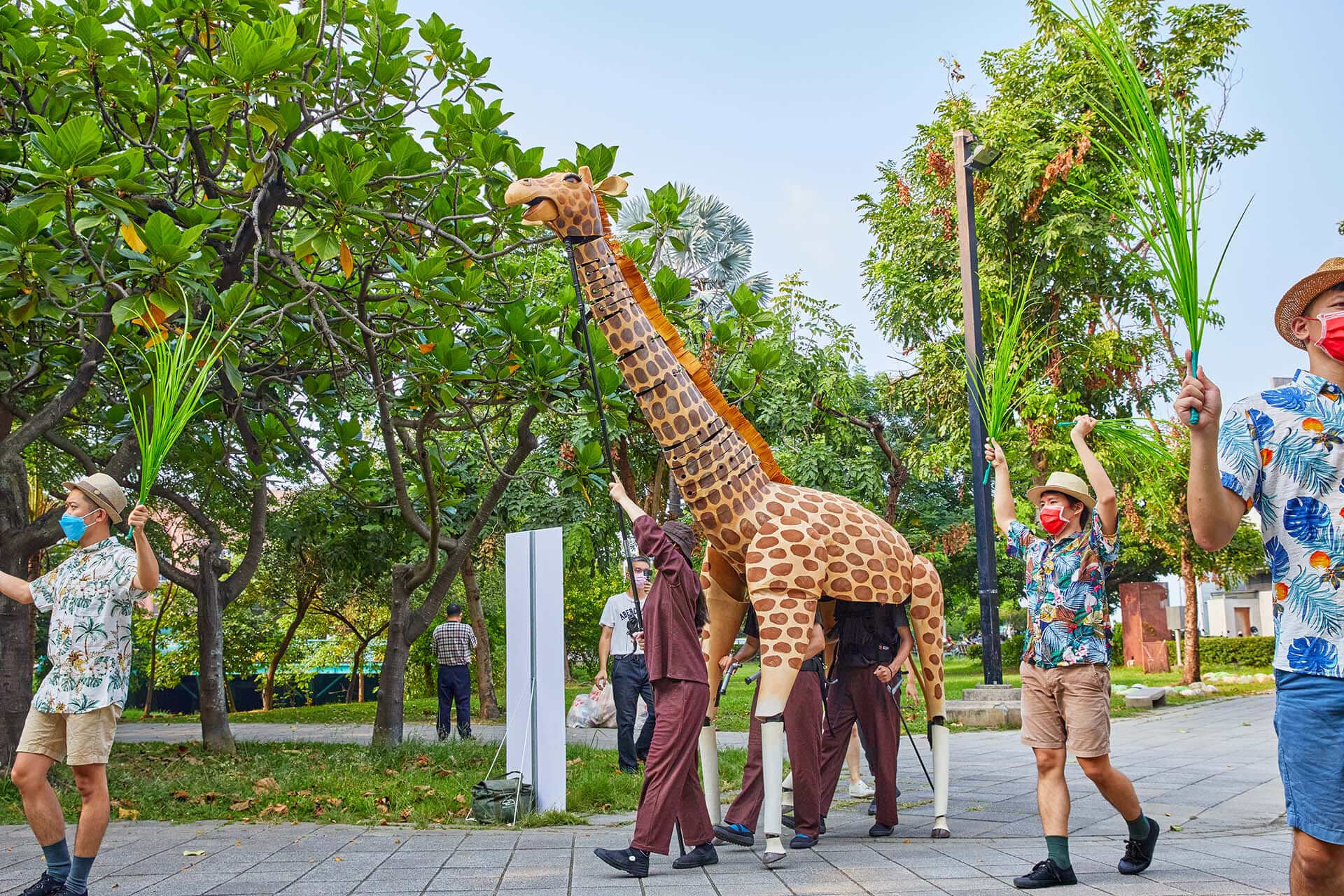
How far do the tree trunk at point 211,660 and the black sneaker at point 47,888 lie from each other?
6345 mm

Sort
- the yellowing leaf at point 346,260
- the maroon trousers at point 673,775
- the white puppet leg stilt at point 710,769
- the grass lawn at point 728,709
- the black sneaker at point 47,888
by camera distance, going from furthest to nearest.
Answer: the grass lawn at point 728,709 < the yellowing leaf at point 346,260 < the white puppet leg stilt at point 710,769 < the maroon trousers at point 673,775 < the black sneaker at point 47,888

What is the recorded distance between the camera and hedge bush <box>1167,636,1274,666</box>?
29.7m

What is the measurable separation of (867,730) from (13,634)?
739cm

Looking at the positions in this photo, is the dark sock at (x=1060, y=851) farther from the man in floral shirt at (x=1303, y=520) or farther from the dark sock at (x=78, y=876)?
the dark sock at (x=78, y=876)

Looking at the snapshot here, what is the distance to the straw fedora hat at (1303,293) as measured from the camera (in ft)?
10.3

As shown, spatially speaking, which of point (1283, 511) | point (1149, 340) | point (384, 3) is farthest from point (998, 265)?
point (1283, 511)

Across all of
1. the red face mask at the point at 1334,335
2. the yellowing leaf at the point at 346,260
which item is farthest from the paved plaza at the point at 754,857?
the yellowing leaf at the point at 346,260

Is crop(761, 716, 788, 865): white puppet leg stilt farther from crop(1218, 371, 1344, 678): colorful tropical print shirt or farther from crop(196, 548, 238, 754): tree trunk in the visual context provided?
crop(196, 548, 238, 754): tree trunk

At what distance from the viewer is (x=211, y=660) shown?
1104 cm

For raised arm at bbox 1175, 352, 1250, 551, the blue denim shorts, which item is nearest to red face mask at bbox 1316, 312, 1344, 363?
raised arm at bbox 1175, 352, 1250, 551

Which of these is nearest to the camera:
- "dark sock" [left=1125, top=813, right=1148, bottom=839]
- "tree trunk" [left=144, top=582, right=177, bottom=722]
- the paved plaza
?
the paved plaza

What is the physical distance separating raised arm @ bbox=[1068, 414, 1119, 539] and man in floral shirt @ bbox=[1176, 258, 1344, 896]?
174 centimetres

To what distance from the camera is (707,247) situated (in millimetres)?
26312

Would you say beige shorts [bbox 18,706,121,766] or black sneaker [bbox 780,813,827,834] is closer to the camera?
beige shorts [bbox 18,706,121,766]
